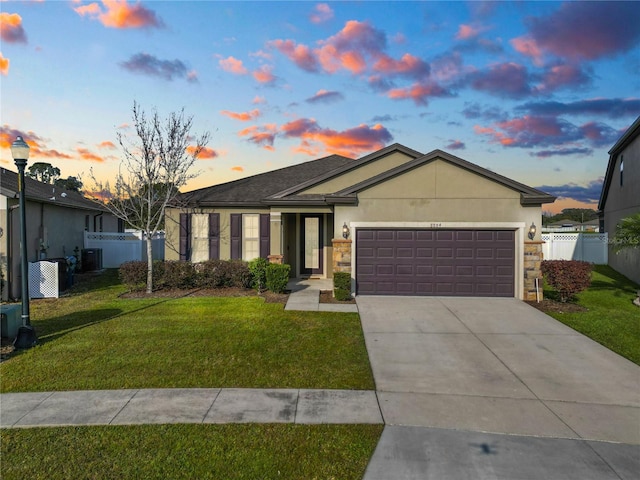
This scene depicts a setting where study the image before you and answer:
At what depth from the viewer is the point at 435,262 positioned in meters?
12.2

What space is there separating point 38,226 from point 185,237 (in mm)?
5228

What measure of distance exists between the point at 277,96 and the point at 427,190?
6978 millimetres

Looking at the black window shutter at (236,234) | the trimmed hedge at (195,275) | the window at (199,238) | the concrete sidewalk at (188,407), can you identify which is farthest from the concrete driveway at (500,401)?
the window at (199,238)

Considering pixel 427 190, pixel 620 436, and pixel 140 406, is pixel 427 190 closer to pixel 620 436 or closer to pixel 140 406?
pixel 620 436

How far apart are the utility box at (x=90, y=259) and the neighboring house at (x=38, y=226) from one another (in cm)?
59

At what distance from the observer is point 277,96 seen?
1445 cm

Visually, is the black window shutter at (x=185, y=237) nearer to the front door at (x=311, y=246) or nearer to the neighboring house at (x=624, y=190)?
the front door at (x=311, y=246)

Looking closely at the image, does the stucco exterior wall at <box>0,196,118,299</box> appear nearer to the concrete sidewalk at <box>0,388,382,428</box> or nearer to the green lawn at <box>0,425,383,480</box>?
the concrete sidewalk at <box>0,388,382,428</box>

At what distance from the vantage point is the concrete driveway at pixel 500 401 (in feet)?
12.4

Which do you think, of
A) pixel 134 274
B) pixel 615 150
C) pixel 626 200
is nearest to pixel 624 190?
pixel 626 200

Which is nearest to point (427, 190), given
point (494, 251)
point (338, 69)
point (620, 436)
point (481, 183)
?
point (481, 183)

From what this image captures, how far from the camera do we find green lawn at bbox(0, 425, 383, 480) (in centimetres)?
354

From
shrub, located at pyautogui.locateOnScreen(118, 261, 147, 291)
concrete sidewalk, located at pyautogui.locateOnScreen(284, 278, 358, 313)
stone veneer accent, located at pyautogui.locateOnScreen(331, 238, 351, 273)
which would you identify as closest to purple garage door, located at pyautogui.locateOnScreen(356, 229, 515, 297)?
stone veneer accent, located at pyautogui.locateOnScreen(331, 238, 351, 273)

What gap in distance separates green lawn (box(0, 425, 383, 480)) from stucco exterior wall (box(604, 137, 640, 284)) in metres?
16.9
